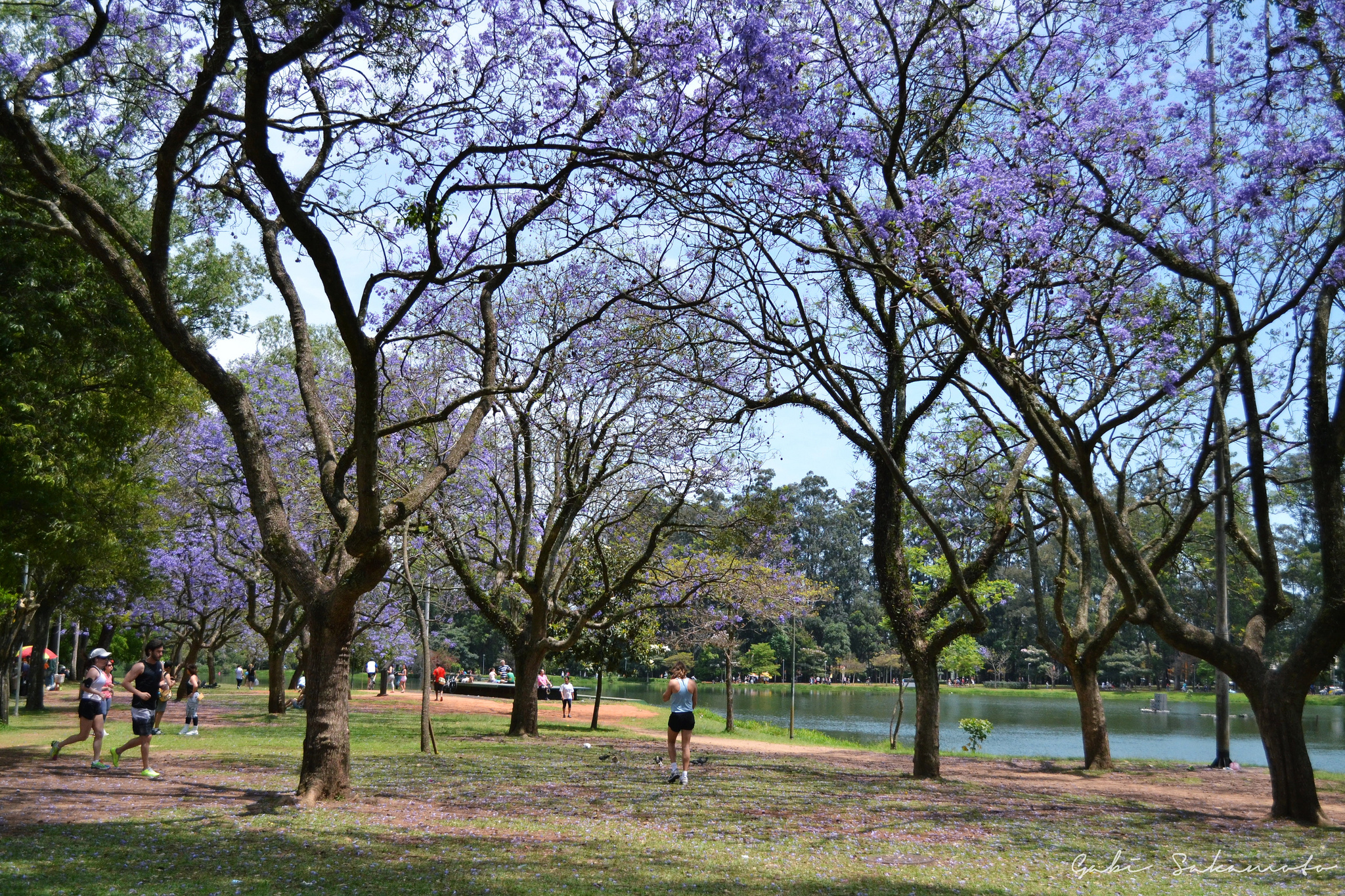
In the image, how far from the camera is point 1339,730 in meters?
34.4

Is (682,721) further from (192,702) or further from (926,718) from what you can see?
(192,702)

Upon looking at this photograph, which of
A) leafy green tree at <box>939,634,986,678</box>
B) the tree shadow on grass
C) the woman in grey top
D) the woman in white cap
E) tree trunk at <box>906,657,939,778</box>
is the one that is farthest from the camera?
Answer: leafy green tree at <box>939,634,986,678</box>

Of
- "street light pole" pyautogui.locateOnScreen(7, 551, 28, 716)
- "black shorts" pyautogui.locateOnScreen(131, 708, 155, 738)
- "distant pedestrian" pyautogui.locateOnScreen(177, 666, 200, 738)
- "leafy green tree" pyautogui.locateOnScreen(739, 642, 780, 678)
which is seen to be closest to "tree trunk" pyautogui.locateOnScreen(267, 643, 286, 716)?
"street light pole" pyautogui.locateOnScreen(7, 551, 28, 716)

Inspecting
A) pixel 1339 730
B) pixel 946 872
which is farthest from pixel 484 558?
pixel 1339 730

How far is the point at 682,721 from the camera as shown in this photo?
11516 mm

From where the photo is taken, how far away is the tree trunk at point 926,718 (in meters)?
13.0

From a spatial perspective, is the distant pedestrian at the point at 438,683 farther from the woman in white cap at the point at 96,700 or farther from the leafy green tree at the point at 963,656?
the woman in white cap at the point at 96,700

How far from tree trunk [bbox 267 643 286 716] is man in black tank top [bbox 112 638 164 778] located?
1280 centimetres

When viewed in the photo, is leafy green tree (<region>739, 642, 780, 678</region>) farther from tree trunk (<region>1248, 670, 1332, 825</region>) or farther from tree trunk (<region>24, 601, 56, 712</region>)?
tree trunk (<region>1248, 670, 1332, 825</region>)

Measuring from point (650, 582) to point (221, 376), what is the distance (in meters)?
11.8

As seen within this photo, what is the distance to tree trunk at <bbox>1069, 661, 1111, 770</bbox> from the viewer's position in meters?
16.0

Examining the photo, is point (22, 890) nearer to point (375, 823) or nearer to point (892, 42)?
point (375, 823)
